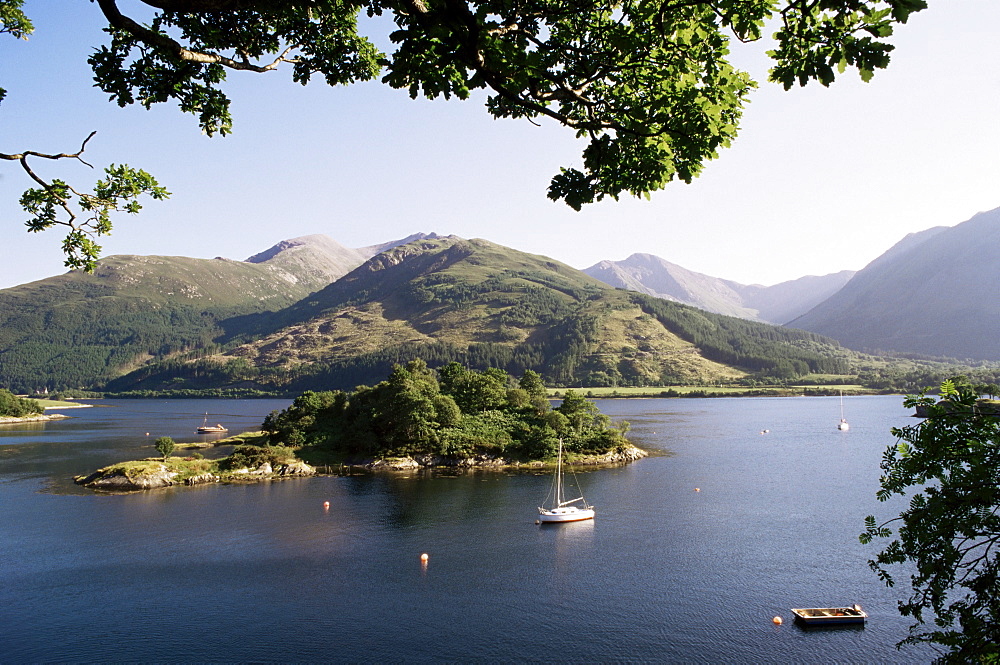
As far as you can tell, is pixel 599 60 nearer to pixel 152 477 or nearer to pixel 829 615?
pixel 829 615

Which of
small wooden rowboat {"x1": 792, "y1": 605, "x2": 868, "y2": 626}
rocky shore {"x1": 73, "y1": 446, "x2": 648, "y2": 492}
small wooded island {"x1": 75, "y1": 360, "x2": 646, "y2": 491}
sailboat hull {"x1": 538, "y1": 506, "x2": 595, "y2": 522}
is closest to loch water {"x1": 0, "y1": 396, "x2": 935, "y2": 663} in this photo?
→ small wooden rowboat {"x1": 792, "y1": 605, "x2": 868, "y2": 626}

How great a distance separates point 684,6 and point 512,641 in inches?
1307

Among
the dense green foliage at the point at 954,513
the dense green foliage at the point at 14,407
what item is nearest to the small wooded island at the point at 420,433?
the dense green foliage at the point at 954,513

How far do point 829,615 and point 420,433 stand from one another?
62812 millimetres

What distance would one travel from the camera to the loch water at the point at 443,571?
32.5 meters

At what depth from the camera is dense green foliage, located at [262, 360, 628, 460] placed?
8850 cm

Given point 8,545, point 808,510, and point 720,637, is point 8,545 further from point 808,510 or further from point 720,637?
point 808,510

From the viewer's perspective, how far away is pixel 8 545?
1997 inches

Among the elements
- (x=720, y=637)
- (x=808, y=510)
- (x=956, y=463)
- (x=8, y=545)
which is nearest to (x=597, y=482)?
(x=808, y=510)

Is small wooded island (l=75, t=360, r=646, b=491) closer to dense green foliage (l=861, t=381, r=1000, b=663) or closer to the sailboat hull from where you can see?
the sailboat hull

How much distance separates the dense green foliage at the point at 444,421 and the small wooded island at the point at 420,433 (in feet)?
0.53

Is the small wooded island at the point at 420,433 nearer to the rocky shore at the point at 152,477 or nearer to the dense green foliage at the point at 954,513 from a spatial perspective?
the rocky shore at the point at 152,477

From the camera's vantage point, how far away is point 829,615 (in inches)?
1351

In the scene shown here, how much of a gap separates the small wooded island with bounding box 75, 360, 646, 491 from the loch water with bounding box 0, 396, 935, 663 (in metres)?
6.60
